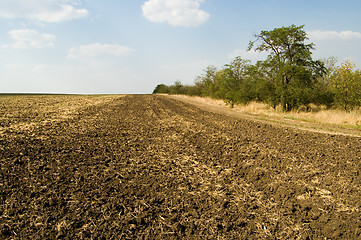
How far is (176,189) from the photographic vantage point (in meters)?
4.56

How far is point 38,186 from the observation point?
173 inches

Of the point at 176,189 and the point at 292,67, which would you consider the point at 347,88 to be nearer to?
the point at 292,67

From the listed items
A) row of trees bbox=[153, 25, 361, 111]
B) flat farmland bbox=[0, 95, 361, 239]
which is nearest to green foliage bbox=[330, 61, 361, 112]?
row of trees bbox=[153, 25, 361, 111]

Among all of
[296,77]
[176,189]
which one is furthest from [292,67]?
[176,189]

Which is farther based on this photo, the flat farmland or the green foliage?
the green foliage

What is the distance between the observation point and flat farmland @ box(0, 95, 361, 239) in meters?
3.38

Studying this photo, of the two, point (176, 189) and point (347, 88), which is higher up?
point (347, 88)

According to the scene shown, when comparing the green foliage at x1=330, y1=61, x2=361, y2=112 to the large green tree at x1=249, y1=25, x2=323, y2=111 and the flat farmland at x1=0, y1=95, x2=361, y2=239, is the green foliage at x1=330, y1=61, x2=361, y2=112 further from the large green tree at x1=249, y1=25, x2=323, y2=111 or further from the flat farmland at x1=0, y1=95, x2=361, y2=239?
the flat farmland at x1=0, y1=95, x2=361, y2=239

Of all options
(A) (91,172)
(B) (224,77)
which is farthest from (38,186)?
(B) (224,77)

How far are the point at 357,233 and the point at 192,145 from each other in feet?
16.5

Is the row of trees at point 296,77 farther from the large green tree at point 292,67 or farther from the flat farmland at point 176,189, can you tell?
the flat farmland at point 176,189

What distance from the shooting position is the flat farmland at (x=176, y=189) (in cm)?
338

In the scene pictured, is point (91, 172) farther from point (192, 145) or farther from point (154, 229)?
point (192, 145)

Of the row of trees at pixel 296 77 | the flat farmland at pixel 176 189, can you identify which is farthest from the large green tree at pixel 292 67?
the flat farmland at pixel 176 189
